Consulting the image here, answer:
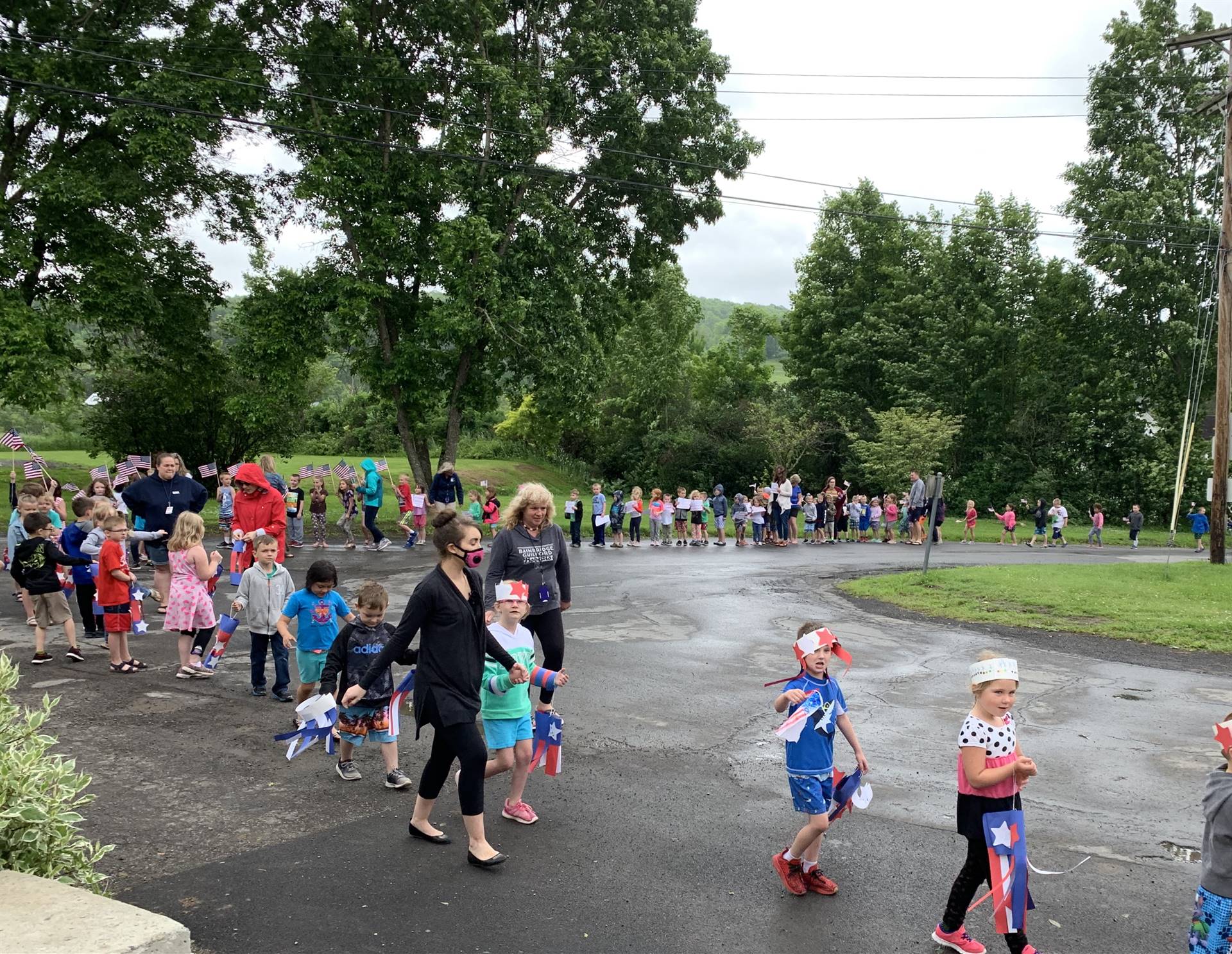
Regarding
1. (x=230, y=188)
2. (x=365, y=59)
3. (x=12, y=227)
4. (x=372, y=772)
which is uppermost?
(x=365, y=59)

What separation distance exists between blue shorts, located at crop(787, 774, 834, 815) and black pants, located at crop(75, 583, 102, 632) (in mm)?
8960

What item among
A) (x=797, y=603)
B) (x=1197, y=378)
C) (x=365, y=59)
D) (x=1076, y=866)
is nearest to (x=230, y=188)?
(x=365, y=59)

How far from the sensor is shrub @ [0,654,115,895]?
3627mm

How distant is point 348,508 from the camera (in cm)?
2294

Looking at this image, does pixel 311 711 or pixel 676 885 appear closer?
pixel 676 885

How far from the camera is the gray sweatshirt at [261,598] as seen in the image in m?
8.04

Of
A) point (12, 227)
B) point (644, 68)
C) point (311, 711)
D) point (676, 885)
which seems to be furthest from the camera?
point (644, 68)

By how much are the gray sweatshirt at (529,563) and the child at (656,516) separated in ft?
54.7

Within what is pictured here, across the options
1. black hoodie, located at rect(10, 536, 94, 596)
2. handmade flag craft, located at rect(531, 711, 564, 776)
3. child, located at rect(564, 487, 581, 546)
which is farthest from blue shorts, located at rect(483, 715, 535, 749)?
child, located at rect(564, 487, 581, 546)

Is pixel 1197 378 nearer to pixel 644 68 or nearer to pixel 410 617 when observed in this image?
pixel 644 68

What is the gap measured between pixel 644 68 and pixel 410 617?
2337 centimetres

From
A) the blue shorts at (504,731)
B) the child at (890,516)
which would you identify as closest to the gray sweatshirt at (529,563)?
the blue shorts at (504,731)

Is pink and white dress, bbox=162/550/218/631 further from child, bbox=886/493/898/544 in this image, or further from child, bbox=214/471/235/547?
child, bbox=886/493/898/544

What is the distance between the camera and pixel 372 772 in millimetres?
6516
